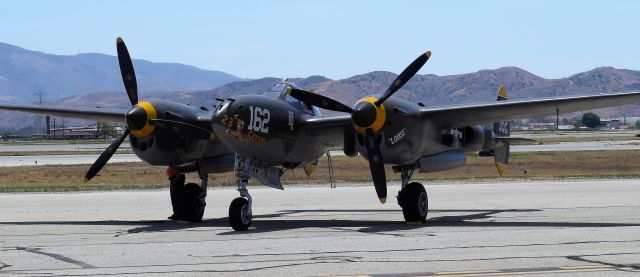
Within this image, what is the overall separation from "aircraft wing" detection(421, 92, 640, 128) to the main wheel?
1.79 m

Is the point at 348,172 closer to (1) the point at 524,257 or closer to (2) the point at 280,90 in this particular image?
(2) the point at 280,90

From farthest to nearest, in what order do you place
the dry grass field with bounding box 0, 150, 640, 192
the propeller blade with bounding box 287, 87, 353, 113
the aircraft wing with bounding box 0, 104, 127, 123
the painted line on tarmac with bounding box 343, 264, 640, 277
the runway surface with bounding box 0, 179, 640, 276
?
the dry grass field with bounding box 0, 150, 640, 192, the aircraft wing with bounding box 0, 104, 127, 123, the propeller blade with bounding box 287, 87, 353, 113, the runway surface with bounding box 0, 179, 640, 276, the painted line on tarmac with bounding box 343, 264, 640, 277

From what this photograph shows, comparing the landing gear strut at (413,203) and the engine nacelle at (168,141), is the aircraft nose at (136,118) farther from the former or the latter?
the landing gear strut at (413,203)

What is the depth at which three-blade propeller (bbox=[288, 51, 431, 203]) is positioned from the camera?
71.7ft

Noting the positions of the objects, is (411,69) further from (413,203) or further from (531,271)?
(531,271)

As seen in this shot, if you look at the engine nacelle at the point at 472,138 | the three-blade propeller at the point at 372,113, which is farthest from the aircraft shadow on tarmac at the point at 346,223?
the engine nacelle at the point at 472,138

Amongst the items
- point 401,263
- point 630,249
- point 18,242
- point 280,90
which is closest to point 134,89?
point 280,90

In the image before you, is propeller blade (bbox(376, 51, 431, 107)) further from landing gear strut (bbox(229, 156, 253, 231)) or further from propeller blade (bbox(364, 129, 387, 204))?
landing gear strut (bbox(229, 156, 253, 231))

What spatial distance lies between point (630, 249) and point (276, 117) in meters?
9.60

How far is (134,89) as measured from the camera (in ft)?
83.4

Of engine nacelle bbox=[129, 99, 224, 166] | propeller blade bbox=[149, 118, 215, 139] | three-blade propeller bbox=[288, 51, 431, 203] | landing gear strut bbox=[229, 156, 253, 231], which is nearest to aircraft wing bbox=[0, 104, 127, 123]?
engine nacelle bbox=[129, 99, 224, 166]

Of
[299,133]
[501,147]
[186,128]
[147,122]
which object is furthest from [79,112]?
[501,147]

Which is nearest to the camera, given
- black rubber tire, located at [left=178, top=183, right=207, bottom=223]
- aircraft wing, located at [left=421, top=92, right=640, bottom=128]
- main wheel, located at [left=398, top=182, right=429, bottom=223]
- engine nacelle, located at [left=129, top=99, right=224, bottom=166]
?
Result: aircraft wing, located at [left=421, top=92, right=640, bottom=128]

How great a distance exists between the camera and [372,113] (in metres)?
21.8
